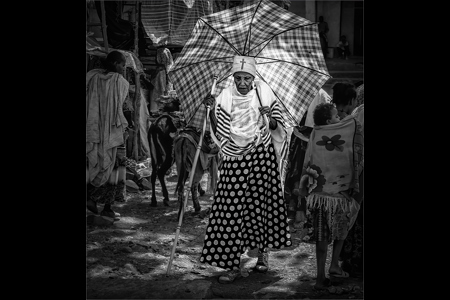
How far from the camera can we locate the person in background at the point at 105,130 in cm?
759

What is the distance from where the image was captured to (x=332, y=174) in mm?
5289

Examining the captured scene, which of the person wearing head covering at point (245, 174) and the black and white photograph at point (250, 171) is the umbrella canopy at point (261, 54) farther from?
the person wearing head covering at point (245, 174)

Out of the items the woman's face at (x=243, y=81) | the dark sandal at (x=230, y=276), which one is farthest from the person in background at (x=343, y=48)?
the dark sandal at (x=230, y=276)

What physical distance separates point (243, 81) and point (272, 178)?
1.01 m

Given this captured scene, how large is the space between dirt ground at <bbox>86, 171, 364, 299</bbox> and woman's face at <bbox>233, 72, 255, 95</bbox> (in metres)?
1.89

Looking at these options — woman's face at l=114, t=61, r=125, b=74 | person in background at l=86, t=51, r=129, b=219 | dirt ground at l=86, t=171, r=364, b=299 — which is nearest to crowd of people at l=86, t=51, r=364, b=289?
dirt ground at l=86, t=171, r=364, b=299

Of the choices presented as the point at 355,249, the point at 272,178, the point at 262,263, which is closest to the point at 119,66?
the point at 272,178

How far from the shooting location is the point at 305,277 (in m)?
6.17

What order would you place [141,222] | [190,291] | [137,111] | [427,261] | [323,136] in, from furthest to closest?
[137,111] → [141,222] → [190,291] → [323,136] → [427,261]

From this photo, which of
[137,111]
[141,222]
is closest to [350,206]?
[141,222]

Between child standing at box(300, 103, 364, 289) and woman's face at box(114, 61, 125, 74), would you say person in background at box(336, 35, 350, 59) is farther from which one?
child standing at box(300, 103, 364, 289)

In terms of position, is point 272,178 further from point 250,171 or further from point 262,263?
point 262,263

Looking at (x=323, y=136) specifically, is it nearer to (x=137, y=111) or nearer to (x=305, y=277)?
(x=305, y=277)
